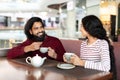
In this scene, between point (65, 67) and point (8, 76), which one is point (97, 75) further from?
point (8, 76)

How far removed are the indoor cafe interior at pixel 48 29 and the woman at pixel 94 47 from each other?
3.5 inches

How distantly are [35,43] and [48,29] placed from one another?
2.18 m

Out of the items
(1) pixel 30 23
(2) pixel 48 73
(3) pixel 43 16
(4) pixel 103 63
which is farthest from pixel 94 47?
(3) pixel 43 16

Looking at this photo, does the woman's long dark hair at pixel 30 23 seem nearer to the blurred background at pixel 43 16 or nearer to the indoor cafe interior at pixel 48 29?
the indoor cafe interior at pixel 48 29

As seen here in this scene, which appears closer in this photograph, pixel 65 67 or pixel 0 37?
pixel 65 67

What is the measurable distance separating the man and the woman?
1.12 feet

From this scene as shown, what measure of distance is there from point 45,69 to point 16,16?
275 centimetres

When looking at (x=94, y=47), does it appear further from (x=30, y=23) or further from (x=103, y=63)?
(x=30, y=23)

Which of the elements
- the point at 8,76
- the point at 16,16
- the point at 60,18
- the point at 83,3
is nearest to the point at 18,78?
the point at 8,76

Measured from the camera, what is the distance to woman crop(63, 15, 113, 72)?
1502 millimetres

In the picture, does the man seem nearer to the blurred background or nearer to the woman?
the woman

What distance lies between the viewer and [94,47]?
167 centimetres

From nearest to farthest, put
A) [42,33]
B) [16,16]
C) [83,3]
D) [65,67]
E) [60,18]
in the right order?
1. [65,67]
2. [42,33]
3. [16,16]
4. [60,18]
5. [83,3]

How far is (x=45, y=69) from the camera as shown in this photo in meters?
1.49
